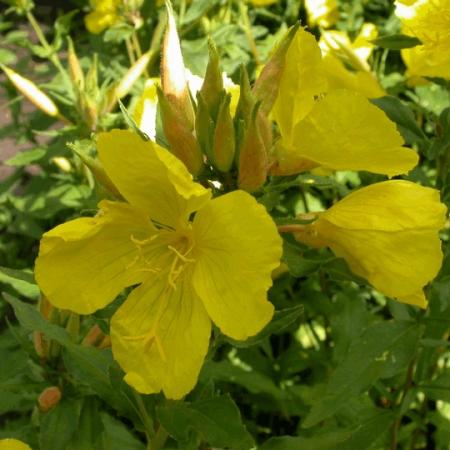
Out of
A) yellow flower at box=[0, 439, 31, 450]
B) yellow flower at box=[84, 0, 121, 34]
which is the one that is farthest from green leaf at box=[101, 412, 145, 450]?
yellow flower at box=[84, 0, 121, 34]

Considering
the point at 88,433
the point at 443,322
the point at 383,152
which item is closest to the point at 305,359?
the point at 443,322

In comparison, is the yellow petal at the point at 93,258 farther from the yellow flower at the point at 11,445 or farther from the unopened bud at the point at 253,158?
the yellow flower at the point at 11,445

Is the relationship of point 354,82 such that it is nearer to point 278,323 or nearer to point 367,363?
point 367,363

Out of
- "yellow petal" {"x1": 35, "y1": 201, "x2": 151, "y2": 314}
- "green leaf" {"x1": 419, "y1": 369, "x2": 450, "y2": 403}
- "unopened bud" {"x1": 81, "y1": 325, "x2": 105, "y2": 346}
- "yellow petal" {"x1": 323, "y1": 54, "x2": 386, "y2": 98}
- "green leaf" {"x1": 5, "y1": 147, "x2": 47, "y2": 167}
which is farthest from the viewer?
"green leaf" {"x1": 5, "y1": 147, "x2": 47, "y2": 167}

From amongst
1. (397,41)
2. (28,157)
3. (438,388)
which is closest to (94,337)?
(438,388)

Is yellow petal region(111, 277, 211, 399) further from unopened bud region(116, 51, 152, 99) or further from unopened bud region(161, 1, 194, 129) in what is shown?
unopened bud region(116, 51, 152, 99)

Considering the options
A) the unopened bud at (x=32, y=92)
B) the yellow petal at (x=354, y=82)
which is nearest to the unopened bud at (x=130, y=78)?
the unopened bud at (x=32, y=92)
